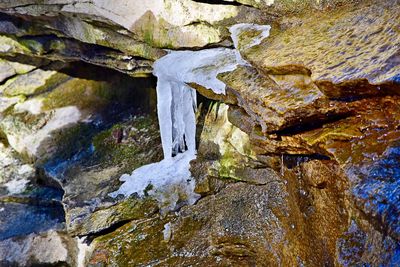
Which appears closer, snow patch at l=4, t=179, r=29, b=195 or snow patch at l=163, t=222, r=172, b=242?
snow patch at l=163, t=222, r=172, b=242

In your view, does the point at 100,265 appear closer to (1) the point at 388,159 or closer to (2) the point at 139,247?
(2) the point at 139,247

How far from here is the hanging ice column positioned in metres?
3.94

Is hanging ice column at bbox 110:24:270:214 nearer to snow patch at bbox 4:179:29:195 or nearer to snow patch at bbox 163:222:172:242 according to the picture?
snow patch at bbox 163:222:172:242

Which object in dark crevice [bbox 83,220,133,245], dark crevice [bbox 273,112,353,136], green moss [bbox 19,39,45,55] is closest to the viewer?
dark crevice [bbox 273,112,353,136]

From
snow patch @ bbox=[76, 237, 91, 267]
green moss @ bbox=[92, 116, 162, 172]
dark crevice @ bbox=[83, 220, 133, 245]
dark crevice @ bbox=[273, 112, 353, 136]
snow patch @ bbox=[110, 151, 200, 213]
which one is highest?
dark crevice @ bbox=[273, 112, 353, 136]

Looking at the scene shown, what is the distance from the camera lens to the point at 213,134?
421 centimetres

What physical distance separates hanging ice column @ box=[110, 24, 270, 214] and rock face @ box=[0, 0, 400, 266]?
0.07 m

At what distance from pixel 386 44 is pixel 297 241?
160cm

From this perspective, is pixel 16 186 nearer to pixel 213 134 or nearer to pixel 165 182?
pixel 165 182

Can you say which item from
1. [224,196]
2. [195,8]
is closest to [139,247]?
[224,196]

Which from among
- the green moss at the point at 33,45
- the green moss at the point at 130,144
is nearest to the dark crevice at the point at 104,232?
the green moss at the point at 130,144

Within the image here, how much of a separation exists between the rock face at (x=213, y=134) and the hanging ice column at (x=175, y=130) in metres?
0.07

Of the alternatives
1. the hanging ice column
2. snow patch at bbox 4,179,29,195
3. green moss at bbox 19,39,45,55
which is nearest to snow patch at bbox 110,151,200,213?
the hanging ice column

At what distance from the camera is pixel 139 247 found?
4.01m
